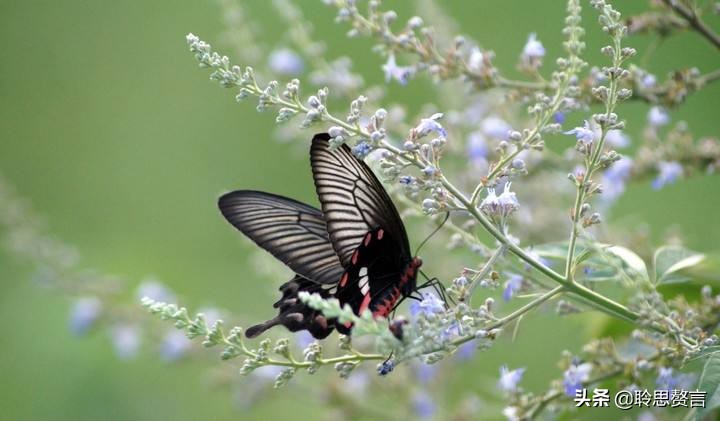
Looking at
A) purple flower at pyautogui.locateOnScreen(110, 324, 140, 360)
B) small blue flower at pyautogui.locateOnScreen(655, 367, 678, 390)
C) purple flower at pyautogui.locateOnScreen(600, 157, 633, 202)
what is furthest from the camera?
purple flower at pyautogui.locateOnScreen(110, 324, 140, 360)

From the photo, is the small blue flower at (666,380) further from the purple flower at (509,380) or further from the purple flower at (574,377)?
the purple flower at (509,380)

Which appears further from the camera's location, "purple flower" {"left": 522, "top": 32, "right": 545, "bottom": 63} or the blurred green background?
the blurred green background

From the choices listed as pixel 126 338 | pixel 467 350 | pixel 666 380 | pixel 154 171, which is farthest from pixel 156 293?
pixel 154 171

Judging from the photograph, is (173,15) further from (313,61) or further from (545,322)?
(313,61)

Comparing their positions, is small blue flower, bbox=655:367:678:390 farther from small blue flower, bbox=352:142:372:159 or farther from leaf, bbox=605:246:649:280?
small blue flower, bbox=352:142:372:159

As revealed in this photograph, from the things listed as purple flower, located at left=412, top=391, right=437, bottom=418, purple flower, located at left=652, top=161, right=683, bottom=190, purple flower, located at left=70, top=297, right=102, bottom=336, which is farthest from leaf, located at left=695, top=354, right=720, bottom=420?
purple flower, located at left=70, top=297, right=102, bottom=336

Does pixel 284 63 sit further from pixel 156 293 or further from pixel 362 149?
pixel 362 149

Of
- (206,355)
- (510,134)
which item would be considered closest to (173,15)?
(206,355)
